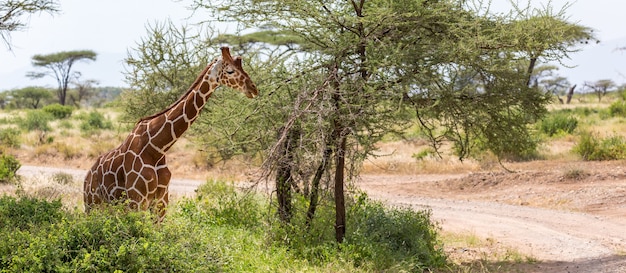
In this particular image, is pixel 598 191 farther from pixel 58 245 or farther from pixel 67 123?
pixel 67 123

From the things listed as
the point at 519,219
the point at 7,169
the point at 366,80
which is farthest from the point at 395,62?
the point at 7,169

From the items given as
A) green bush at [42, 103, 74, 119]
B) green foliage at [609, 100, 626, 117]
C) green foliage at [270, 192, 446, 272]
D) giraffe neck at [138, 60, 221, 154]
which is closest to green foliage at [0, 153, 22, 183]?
giraffe neck at [138, 60, 221, 154]

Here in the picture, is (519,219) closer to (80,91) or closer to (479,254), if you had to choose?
(479,254)

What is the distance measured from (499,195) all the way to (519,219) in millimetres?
2729

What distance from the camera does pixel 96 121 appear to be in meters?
34.1

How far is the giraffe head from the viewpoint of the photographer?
8648 millimetres

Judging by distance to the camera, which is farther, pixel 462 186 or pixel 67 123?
pixel 67 123

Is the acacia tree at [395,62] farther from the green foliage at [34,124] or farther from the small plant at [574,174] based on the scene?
the green foliage at [34,124]

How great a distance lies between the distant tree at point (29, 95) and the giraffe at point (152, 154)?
165 feet

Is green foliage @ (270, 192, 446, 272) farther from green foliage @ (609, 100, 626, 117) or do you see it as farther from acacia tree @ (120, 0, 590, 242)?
green foliage @ (609, 100, 626, 117)

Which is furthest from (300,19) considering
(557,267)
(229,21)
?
(557,267)

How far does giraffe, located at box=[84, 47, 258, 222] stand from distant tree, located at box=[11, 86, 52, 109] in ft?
165

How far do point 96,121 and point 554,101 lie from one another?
87.8 ft

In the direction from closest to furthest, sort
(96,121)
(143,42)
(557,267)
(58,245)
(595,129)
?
1. (58,245)
2. (557,267)
3. (143,42)
4. (595,129)
5. (96,121)
